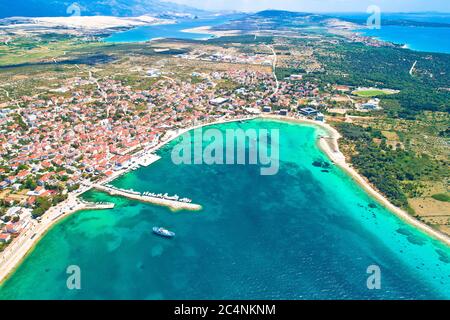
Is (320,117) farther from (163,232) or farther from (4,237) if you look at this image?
(4,237)

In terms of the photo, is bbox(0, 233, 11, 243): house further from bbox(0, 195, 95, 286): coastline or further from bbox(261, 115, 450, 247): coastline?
bbox(261, 115, 450, 247): coastline

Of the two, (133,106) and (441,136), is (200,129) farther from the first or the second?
(441,136)

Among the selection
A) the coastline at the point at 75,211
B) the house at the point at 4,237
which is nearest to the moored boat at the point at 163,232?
the coastline at the point at 75,211

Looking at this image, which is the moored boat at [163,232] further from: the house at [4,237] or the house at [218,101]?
the house at [218,101]

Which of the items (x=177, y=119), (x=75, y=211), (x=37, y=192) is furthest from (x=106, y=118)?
(x=75, y=211)

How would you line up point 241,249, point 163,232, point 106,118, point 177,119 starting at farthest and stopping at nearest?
point 177,119
point 106,118
point 163,232
point 241,249

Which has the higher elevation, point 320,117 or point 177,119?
point 177,119

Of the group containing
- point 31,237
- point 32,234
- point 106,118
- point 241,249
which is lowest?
point 241,249
